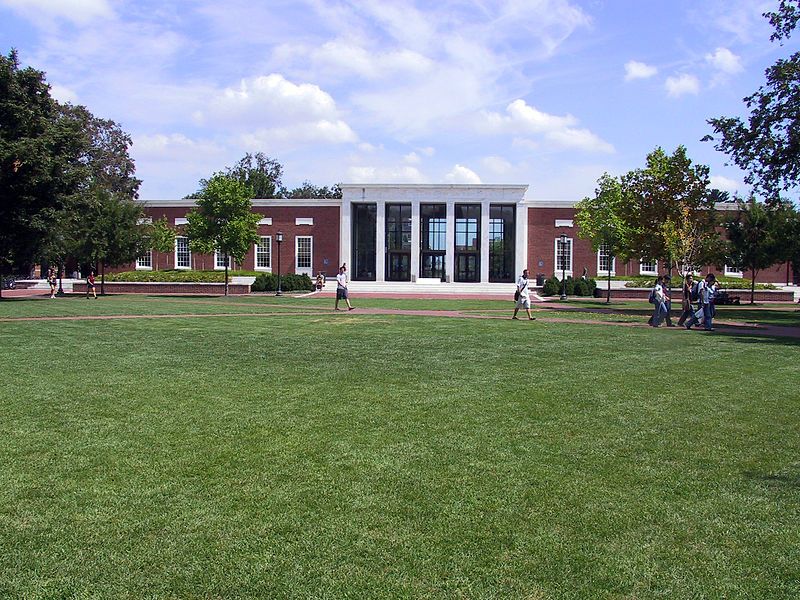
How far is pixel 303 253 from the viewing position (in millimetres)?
66312

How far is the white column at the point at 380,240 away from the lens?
65312mm

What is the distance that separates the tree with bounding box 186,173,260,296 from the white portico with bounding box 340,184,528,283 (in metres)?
24.0

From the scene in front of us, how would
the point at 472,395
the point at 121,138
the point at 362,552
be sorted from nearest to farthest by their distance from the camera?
the point at 362,552
the point at 472,395
the point at 121,138

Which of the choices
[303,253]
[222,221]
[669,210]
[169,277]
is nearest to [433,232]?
[303,253]

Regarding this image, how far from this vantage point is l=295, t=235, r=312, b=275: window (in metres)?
66.2

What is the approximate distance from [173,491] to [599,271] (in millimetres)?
61382

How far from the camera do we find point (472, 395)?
30.2 ft

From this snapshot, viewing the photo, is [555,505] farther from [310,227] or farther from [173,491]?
[310,227]

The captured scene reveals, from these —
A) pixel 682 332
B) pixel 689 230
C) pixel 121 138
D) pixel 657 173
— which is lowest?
pixel 682 332

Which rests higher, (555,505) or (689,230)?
(689,230)

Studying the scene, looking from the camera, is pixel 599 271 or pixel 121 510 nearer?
pixel 121 510

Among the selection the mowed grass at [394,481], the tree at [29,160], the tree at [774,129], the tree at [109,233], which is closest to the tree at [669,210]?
the tree at [774,129]

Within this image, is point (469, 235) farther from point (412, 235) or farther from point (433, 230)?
Answer: point (412, 235)

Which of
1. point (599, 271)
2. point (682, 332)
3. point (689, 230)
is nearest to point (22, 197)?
point (682, 332)
